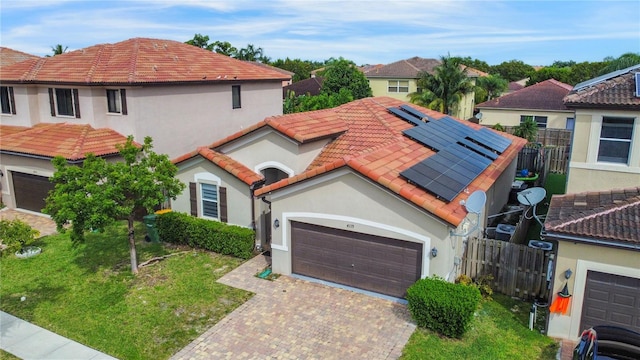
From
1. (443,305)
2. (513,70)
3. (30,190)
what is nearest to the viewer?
(443,305)

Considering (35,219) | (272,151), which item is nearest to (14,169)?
(35,219)

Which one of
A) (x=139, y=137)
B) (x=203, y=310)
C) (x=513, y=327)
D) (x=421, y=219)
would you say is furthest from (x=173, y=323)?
(x=139, y=137)

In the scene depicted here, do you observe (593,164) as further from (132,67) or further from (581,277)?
(132,67)

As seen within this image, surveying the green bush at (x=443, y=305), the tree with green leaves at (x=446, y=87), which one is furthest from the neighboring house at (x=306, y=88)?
the green bush at (x=443, y=305)

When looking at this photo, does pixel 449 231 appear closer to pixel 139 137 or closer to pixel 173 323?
pixel 173 323

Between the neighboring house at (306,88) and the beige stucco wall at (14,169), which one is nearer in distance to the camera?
the beige stucco wall at (14,169)

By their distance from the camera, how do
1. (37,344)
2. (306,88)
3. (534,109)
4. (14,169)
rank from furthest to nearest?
1. (306,88)
2. (534,109)
3. (14,169)
4. (37,344)

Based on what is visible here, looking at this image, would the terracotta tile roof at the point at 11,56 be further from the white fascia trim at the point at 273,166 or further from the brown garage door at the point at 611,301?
the brown garage door at the point at 611,301
